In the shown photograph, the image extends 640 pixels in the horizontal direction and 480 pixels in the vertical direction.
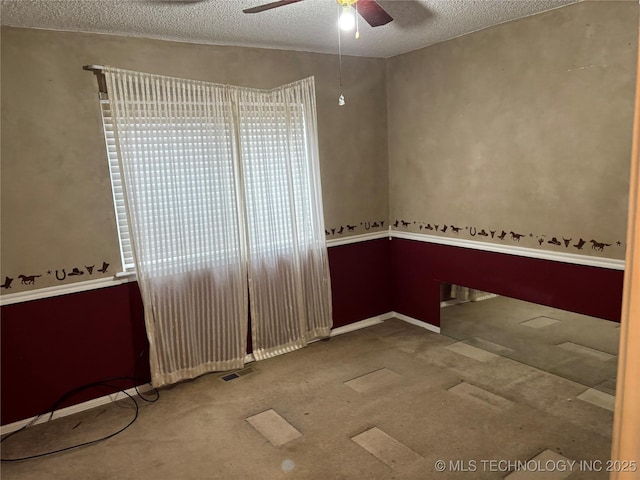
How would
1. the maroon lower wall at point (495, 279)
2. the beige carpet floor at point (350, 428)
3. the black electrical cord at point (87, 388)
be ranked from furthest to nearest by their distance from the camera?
the maroon lower wall at point (495, 279) < the black electrical cord at point (87, 388) < the beige carpet floor at point (350, 428)

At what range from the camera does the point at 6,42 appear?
8.47ft

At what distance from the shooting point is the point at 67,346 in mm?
2908

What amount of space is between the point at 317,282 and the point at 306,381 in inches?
34.0

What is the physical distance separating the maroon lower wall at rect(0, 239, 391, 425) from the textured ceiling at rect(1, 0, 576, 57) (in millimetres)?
1642

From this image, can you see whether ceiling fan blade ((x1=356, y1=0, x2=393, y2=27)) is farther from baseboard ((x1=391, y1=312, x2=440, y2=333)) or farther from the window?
baseboard ((x1=391, y1=312, x2=440, y2=333))

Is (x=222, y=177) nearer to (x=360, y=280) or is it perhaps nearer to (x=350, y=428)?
(x=360, y=280)

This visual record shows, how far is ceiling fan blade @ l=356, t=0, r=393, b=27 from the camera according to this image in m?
2.05

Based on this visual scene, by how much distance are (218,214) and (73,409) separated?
1.59m

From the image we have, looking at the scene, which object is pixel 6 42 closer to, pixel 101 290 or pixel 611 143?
pixel 101 290

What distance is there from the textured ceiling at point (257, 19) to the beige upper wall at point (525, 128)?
0.23 m

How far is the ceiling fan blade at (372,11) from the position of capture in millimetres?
2055

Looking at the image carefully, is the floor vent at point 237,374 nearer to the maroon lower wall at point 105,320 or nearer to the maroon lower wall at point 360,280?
the maroon lower wall at point 105,320

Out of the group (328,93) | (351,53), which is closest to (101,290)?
(328,93)

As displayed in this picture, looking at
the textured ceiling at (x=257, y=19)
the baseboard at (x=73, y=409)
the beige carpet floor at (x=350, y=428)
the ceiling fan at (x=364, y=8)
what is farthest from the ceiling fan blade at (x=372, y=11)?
the baseboard at (x=73, y=409)
